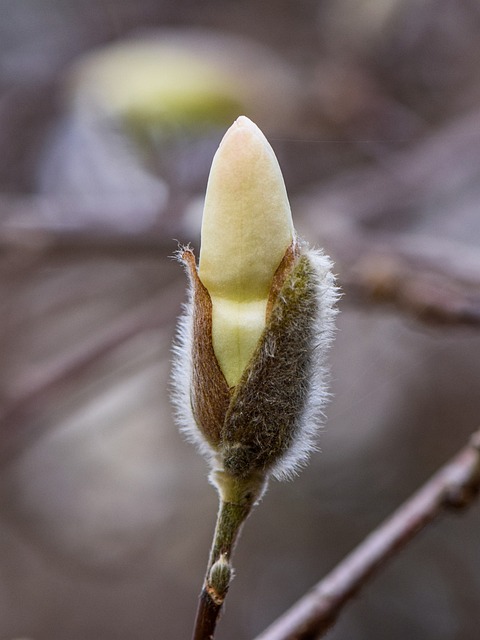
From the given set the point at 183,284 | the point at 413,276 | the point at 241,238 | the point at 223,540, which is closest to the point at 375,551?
the point at 223,540

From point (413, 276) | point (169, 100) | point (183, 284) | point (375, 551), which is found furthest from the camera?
point (183, 284)

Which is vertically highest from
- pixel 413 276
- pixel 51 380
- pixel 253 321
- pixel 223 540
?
pixel 253 321

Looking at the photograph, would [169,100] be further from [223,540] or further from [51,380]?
[223,540]

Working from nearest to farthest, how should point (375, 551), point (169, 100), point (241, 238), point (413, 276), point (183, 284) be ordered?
1. point (241, 238)
2. point (375, 551)
3. point (413, 276)
4. point (169, 100)
5. point (183, 284)

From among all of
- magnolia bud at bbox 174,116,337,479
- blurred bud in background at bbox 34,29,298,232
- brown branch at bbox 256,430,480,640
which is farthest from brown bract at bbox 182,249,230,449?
blurred bud in background at bbox 34,29,298,232

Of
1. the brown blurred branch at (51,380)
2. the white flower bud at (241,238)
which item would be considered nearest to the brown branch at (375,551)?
the white flower bud at (241,238)

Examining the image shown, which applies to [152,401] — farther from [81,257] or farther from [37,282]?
[81,257]
